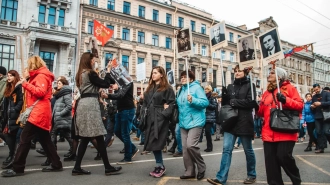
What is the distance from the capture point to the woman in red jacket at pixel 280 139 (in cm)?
347

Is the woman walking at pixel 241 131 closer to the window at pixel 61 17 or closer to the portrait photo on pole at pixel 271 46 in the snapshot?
the portrait photo on pole at pixel 271 46

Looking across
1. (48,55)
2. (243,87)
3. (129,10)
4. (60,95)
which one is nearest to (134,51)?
(129,10)

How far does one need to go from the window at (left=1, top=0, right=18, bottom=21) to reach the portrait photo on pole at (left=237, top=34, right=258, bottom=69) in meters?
26.6

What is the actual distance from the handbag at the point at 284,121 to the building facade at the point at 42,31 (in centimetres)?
2247

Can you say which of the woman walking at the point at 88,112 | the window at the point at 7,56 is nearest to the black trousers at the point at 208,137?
the woman walking at the point at 88,112

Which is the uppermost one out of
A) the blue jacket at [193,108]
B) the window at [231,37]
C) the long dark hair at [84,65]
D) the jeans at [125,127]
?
the window at [231,37]

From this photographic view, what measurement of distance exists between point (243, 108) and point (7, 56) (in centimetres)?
2639

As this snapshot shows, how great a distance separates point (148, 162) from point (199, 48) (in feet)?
113

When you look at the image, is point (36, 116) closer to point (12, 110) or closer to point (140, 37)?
point (12, 110)

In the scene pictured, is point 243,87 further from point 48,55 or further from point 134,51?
point 134,51

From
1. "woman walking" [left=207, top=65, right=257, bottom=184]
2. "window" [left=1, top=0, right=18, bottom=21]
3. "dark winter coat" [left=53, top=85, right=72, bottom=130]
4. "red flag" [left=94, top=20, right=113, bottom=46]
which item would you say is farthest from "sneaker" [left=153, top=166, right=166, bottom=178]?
"window" [left=1, top=0, right=18, bottom=21]

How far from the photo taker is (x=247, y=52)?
4793mm

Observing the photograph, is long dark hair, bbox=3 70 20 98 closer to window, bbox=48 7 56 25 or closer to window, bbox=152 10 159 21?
window, bbox=48 7 56 25

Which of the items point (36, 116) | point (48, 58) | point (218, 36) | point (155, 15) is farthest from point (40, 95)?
point (155, 15)
